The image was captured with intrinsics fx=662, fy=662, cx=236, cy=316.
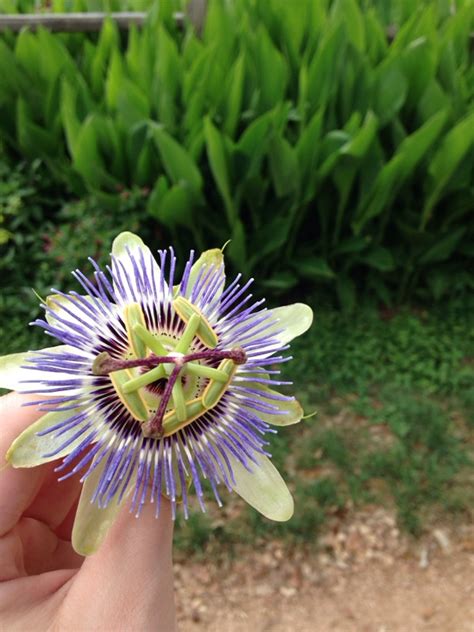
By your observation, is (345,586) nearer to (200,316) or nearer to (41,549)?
(41,549)

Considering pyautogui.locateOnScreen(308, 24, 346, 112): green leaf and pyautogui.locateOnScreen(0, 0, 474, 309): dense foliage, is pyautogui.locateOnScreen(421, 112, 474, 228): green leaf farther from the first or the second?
pyautogui.locateOnScreen(308, 24, 346, 112): green leaf

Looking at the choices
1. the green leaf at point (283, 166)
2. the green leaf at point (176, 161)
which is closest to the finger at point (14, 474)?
the green leaf at point (176, 161)

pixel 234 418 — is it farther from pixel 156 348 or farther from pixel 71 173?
pixel 71 173

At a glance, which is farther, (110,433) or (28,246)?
(28,246)

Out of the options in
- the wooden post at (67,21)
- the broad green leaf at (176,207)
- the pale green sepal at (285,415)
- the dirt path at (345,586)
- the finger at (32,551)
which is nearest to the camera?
the pale green sepal at (285,415)

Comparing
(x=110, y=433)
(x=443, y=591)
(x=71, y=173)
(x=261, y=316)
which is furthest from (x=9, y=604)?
(x=71, y=173)

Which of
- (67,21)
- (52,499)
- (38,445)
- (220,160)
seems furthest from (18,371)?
(67,21)

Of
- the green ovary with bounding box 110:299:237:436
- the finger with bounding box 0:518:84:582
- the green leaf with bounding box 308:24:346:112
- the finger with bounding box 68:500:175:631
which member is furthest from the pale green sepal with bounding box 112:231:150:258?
the green leaf with bounding box 308:24:346:112

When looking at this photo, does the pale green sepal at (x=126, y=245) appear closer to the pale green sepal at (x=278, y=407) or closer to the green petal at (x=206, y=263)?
the green petal at (x=206, y=263)
